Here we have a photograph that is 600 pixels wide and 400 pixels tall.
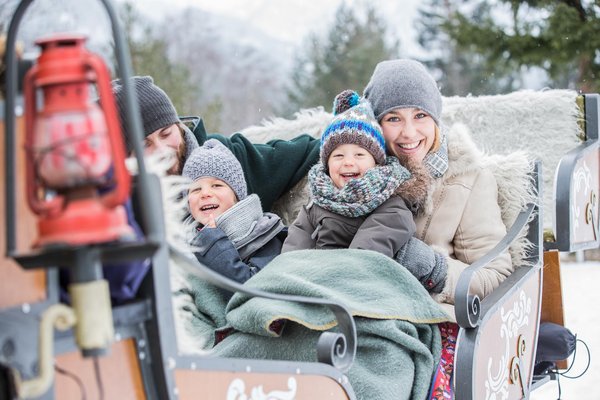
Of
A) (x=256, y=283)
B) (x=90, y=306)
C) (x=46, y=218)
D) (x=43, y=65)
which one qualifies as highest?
(x=43, y=65)

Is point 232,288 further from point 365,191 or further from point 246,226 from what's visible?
point 246,226

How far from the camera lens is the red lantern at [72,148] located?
38.0 inches

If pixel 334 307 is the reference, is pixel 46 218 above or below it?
above

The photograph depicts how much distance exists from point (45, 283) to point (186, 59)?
27.4m

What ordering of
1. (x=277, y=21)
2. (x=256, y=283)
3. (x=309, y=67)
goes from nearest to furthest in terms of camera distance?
(x=256, y=283), (x=309, y=67), (x=277, y=21)

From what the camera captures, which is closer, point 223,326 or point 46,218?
point 46,218

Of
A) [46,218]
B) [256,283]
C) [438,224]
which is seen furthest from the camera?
[438,224]

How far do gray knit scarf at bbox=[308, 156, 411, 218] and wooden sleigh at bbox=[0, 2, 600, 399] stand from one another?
0.33 meters

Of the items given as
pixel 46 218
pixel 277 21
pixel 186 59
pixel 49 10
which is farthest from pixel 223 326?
pixel 277 21

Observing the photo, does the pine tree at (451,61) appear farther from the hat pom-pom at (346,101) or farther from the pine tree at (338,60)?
the hat pom-pom at (346,101)

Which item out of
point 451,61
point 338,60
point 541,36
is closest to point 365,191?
point 541,36

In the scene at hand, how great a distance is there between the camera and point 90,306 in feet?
3.37

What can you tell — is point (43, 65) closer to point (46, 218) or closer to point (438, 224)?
point (46, 218)

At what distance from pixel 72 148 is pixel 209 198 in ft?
5.17
